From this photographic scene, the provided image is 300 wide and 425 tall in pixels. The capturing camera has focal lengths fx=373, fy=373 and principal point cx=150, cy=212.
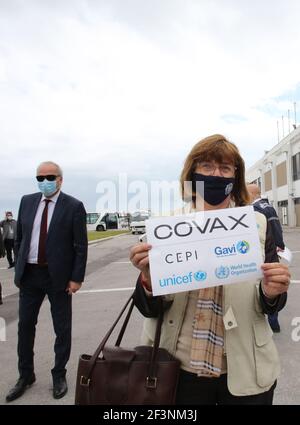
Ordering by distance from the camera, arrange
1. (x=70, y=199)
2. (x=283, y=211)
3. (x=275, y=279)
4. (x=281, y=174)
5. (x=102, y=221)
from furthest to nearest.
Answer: (x=102, y=221)
(x=281, y=174)
(x=283, y=211)
(x=70, y=199)
(x=275, y=279)

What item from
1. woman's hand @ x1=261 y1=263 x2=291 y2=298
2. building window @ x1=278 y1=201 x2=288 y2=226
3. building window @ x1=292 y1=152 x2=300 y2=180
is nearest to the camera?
woman's hand @ x1=261 y1=263 x2=291 y2=298

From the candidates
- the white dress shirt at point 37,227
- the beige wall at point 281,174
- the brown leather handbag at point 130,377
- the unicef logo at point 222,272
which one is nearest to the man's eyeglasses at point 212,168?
the unicef logo at point 222,272

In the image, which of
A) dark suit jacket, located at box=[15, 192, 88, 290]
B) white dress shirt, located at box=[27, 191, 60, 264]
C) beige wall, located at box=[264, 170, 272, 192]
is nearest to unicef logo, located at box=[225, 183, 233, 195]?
dark suit jacket, located at box=[15, 192, 88, 290]

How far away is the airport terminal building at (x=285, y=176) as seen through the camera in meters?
36.4

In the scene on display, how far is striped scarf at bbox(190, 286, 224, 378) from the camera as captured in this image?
1665mm

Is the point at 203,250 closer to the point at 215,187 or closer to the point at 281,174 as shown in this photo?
the point at 215,187

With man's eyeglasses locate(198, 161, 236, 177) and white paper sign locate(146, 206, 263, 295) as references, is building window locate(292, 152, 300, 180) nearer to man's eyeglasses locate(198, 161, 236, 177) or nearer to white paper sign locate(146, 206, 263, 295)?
man's eyeglasses locate(198, 161, 236, 177)

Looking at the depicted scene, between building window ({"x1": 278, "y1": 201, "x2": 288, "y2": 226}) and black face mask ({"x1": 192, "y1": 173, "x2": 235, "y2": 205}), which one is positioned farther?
building window ({"x1": 278, "y1": 201, "x2": 288, "y2": 226})

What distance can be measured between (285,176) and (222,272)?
41.5 metres

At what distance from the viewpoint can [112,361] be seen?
1.67 metres

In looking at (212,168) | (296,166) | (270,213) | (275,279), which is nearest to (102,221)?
(296,166)

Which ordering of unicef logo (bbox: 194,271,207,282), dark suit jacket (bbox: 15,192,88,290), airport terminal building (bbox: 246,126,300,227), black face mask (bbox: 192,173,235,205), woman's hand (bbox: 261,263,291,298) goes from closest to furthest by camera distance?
woman's hand (bbox: 261,263,291,298) < unicef logo (bbox: 194,271,207,282) < black face mask (bbox: 192,173,235,205) < dark suit jacket (bbox: 15,192,88,290) < airport terminal building (bbox: 246,126,300,227)

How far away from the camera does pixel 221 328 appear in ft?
5.61

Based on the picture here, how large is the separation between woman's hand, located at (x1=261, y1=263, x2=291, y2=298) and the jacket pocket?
0.63 feet
